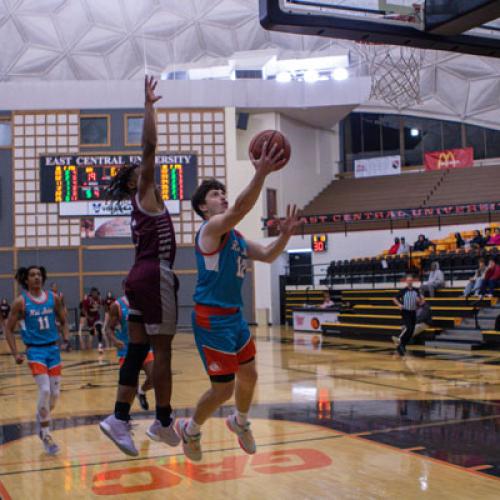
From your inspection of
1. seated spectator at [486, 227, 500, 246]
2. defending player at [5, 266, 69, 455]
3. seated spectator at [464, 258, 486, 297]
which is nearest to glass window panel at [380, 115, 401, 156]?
seated spectator at [486, 227, 500, 246]

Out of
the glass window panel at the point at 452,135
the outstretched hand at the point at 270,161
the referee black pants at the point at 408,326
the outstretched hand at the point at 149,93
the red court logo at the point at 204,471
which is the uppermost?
the glass window panel at the point at 452,135

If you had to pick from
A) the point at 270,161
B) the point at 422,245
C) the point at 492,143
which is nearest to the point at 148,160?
the point at 270,161

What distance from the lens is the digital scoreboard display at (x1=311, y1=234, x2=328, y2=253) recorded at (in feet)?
87.7

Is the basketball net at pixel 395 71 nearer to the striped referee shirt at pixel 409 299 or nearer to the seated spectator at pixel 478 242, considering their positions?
the seated spectator at pixel 478 242

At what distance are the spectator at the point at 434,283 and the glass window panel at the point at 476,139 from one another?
1636 centimetres

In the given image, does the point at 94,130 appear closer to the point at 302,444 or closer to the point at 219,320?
the point at 302,444

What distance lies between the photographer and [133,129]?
28094 millimetres

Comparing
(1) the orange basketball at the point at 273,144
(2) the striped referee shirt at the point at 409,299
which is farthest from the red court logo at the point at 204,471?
(2) the striped referee shirt at the point at 409,299

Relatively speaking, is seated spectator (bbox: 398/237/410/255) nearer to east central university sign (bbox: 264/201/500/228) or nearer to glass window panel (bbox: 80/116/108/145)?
east central university sign (bbox: 264/201/500/228)

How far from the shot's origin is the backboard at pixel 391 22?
234 inches

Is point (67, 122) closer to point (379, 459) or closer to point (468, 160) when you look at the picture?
point (468, 160)

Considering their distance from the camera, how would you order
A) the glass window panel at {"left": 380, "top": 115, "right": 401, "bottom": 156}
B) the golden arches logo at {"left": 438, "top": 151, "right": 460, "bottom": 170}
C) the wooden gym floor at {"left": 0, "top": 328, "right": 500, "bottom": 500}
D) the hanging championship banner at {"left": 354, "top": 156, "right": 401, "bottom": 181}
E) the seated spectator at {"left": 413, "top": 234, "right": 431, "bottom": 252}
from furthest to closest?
the glass window panel at {"left": 380, "top": 115, "right": 401, "bottom": 156}
the hanging championship banner at {"left": 354, "top": 156, "right": 401, "bottom": 181}
the golden arches logo at {"left": 438, "top": 151, "right": 460, "bottom": 170}
the seated spectator at {"left": 413, "top": 234, "right": 431, "bottom": 252}
the wooden gym floor at {"left": 0, "top": 328, "right": 500, "bottom": 500}

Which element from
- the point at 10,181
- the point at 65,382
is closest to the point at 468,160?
the point at 10,181

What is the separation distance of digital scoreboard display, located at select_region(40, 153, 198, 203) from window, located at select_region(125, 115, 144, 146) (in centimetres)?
82
